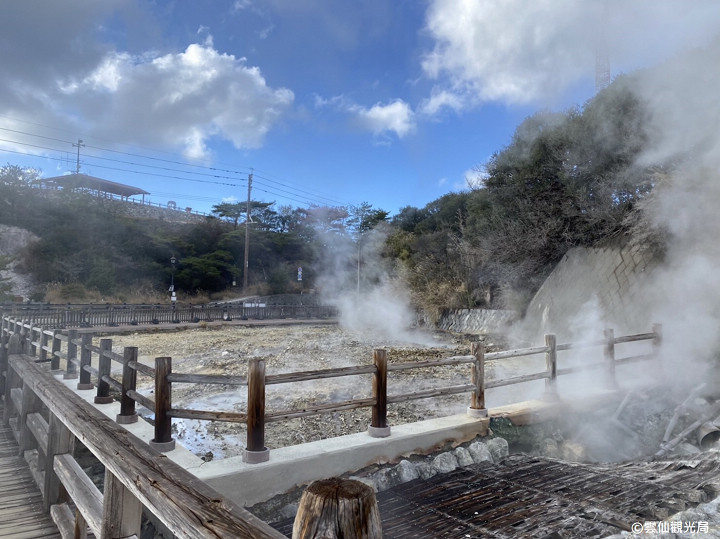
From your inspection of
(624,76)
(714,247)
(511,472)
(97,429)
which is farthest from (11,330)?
(624,76)

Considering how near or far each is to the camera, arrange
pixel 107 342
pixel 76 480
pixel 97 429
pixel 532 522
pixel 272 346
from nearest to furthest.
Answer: pixel 97 429 < pixel 76 480 < pixel 532 522 < pixel 107 342 < pixel 272 346

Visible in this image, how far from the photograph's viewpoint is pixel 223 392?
23.4 ft

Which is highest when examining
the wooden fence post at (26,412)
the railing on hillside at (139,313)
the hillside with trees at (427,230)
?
the hillside with trees at (427,230)

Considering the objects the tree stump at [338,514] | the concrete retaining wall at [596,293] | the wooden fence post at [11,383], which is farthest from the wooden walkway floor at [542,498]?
the concrete retaining wall at [596,293]

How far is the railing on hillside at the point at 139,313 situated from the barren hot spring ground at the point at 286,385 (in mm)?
1777

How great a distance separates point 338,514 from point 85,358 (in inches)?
224

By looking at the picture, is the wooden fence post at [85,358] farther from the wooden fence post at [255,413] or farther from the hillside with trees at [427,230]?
the hillside with trees at [427,230]

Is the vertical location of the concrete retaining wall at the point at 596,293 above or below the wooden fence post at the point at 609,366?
above

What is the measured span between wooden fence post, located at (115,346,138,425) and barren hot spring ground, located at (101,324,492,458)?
2.58 ft

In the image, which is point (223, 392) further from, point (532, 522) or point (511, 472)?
point (532, 522)

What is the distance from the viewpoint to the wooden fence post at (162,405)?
3.39 metres

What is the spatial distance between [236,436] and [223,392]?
2.28 meters

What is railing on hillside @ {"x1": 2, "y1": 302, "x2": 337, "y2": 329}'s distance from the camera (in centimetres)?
1423

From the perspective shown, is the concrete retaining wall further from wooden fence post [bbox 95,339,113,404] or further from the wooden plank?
the wooden plank
